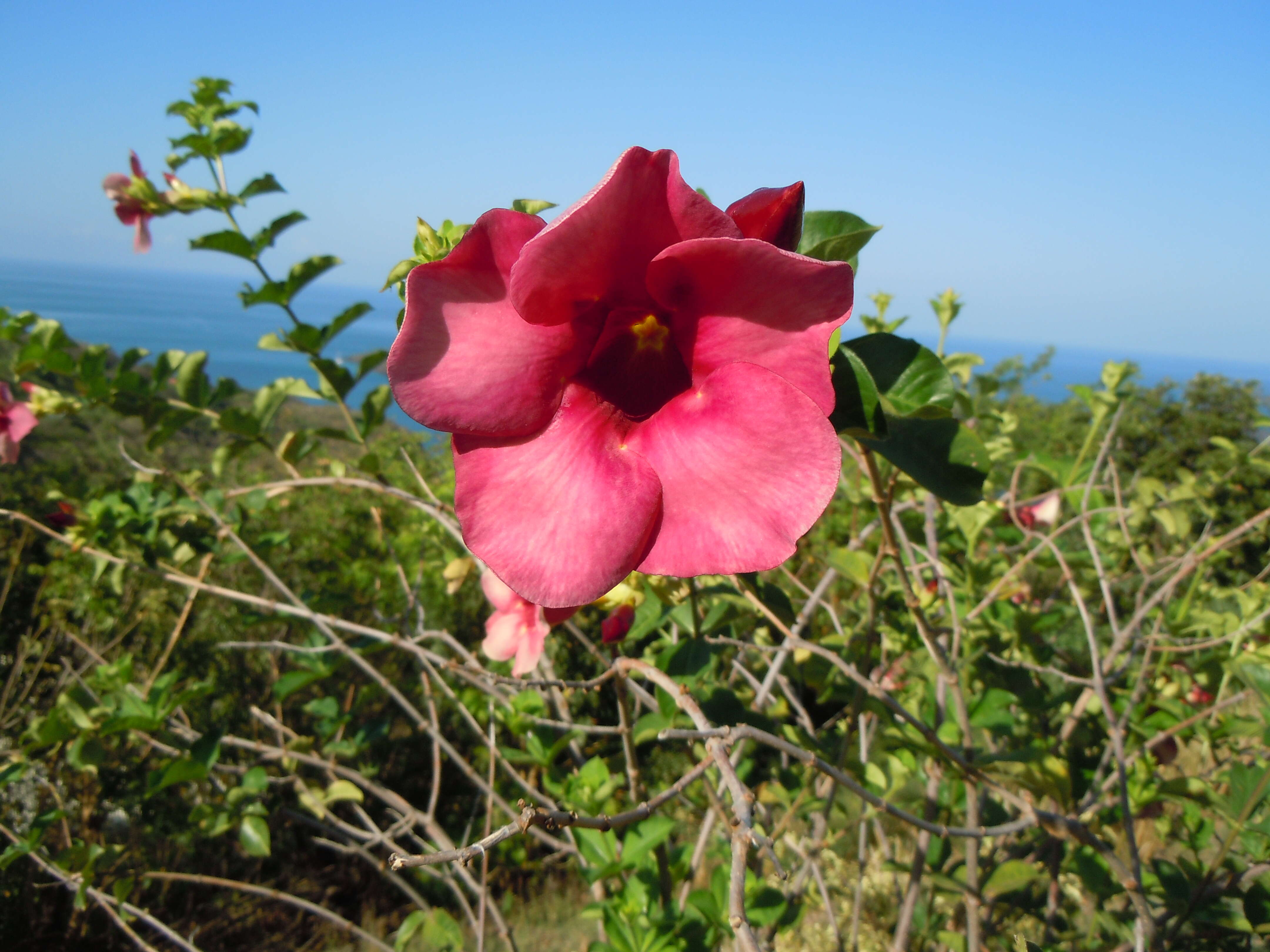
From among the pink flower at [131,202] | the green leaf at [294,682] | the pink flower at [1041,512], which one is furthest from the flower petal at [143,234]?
the pink flower at [1041,512]

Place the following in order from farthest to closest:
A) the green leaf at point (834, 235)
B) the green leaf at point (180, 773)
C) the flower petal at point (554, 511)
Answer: the green leaf at point (180, 773) < the green leaf at point (834, 235) < the flower petal at point (554, 511)

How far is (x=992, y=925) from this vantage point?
1.83m

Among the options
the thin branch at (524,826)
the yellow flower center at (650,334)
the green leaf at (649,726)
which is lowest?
the green leaf at (649,726)

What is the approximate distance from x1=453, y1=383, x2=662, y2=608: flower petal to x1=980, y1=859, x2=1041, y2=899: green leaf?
1337 millimetres

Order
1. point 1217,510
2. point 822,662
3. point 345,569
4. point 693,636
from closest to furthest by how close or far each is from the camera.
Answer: point 693,636 < point 822,662 < point 1217,510 < point 345,569

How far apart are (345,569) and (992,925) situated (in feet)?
9.78

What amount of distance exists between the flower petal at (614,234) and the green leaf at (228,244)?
1.41m

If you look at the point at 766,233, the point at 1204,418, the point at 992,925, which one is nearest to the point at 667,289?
the point at 766,233

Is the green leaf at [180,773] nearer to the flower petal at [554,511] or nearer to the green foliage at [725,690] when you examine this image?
the green foliage at [725,690]

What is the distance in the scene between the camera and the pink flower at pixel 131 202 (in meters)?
1.82

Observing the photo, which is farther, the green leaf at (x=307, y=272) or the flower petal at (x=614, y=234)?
the green leaf at (x=307, y=272)

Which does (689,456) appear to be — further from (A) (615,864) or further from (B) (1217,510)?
(B) (1217,510)

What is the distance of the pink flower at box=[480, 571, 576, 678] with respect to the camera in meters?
1.23

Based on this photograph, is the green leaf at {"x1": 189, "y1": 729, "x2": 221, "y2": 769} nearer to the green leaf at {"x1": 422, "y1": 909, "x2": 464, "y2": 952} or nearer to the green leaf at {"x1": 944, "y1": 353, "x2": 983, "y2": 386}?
the green leaf at {"x1": 422, "y1": 909, "x2": 464, "y2": 952}
